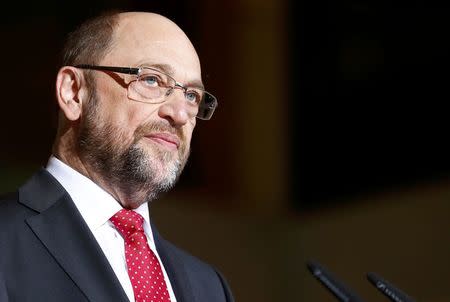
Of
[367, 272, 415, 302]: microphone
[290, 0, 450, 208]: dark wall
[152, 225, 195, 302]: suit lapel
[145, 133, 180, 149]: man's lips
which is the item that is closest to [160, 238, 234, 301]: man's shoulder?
[152, 225, 195, 302]: suit lapel

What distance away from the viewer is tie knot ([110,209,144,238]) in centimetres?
187

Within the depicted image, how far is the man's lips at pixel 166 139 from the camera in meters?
1.84

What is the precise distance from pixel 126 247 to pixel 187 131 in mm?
268

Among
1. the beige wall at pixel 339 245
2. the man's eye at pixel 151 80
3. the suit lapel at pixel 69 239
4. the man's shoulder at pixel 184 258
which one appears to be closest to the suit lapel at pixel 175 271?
the man's shoulder at pixel 184 258

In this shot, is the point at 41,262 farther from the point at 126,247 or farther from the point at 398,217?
the point at 398,217

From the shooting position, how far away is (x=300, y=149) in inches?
218

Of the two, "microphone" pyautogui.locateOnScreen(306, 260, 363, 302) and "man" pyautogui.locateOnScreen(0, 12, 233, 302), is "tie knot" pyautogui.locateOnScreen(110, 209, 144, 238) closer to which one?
"man" pyautogui.locateOnScreen(0, 12, 233, 302)

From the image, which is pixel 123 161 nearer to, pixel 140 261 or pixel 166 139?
pixel 166 139

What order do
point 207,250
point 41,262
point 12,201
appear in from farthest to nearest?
point 207,250
point 12,201
point 41,262

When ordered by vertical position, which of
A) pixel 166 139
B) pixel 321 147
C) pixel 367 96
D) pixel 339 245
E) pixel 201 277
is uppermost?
pixel 166 139

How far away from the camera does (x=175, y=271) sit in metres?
1.96

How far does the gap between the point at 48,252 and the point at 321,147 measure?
3.97 m

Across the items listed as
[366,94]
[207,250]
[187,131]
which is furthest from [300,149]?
[187,131]

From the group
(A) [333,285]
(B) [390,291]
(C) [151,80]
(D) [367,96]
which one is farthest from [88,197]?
(D) [367,96]
